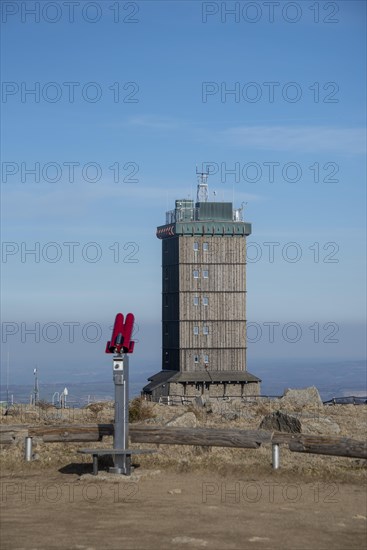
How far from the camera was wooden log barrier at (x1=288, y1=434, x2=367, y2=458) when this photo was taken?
18.5m

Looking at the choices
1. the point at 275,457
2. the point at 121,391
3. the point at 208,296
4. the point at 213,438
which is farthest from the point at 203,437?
the point at 208,296

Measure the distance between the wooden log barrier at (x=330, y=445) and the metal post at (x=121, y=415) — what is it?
318 centimetres

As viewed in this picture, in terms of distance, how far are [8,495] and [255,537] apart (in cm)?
→ 537

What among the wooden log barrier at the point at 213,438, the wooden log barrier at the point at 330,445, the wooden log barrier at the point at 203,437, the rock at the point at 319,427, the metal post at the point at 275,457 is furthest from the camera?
the rock at the point at 319,427

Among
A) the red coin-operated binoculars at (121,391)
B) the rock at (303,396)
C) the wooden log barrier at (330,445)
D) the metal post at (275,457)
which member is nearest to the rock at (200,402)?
the rock at (303,396)

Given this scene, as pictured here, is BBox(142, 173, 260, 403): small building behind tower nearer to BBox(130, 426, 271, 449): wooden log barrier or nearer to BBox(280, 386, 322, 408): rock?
BBox(280, 386, 322, 408): rock

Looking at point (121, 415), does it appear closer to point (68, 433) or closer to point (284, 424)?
point (68, 433)

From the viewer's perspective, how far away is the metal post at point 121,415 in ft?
63.6

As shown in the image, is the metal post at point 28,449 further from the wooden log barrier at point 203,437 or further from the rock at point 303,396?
the rock at point 303,396

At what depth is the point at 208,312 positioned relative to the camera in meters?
82.4

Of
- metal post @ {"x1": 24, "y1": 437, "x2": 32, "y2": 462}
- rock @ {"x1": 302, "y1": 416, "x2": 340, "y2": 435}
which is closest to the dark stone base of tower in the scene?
rock @ {"x1": 302, "y1": 416, "x2": 340, "y2": 435}

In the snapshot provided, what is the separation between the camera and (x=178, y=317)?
82125 mm

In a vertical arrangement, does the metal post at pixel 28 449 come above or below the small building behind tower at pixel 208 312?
below

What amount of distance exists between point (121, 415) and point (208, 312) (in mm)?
62972
